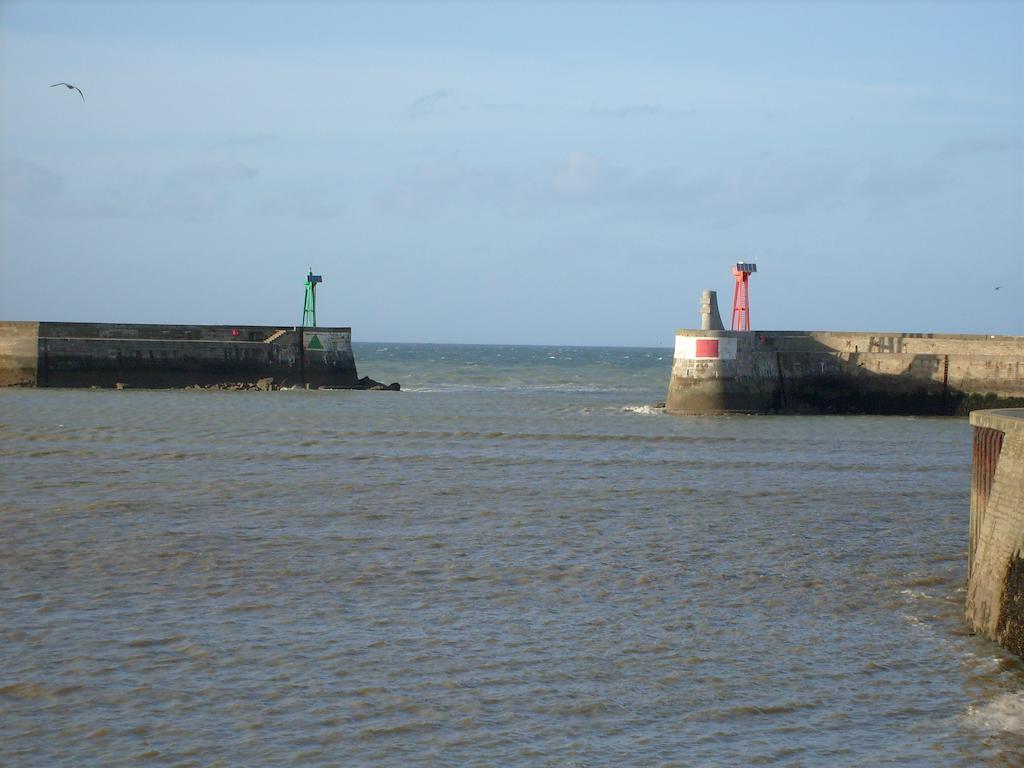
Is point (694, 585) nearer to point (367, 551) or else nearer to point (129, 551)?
point (367, 551)

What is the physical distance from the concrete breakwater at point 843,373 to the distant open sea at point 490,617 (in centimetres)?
1273

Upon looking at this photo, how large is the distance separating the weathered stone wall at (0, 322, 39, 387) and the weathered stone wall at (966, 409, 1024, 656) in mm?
38304

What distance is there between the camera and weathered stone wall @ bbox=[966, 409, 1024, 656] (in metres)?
8.71

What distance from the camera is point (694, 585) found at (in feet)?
36.1

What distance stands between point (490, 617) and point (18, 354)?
122ft

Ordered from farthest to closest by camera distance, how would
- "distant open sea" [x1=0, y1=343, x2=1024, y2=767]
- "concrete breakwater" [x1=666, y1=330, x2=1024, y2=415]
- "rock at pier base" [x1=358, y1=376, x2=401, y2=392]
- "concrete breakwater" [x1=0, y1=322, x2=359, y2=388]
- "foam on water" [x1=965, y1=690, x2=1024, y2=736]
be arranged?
"rock at pier base" [x1=358, y1=376, x2=401, y2=392] < "concrete breakwater" [x1=0, y1=322, x2=359, y2=388] < "concrete breakwater" [x1=666, y1=330, x2=1024, y2=415] < "foam on water" [x1=965, y1=690, x2=1024, y2=736] < "distant open sea" [x1=0, y1=343, x2=1024, y2=767]

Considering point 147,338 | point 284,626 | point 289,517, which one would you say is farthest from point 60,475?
point 147,338

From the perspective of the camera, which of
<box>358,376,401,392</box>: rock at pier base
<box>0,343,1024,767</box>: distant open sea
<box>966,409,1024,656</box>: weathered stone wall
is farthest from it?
<box>358,376,401,392</box>: rock at pier base

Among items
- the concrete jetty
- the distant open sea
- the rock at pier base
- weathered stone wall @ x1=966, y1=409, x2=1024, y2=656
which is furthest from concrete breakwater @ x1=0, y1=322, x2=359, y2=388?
weathered stone wall @ x1=966, y1=409, x2=1024, y2=656

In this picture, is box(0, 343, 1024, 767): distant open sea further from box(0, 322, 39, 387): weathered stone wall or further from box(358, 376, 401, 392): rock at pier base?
box(358, 376, 401, 392): rock at pier base

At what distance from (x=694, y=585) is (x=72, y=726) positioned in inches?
225

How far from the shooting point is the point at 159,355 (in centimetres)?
4338

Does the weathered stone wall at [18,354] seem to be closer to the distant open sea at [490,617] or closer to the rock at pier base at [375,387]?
the rock at pier base at [375,387]

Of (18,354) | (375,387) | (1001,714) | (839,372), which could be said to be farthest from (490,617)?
(375,387)
